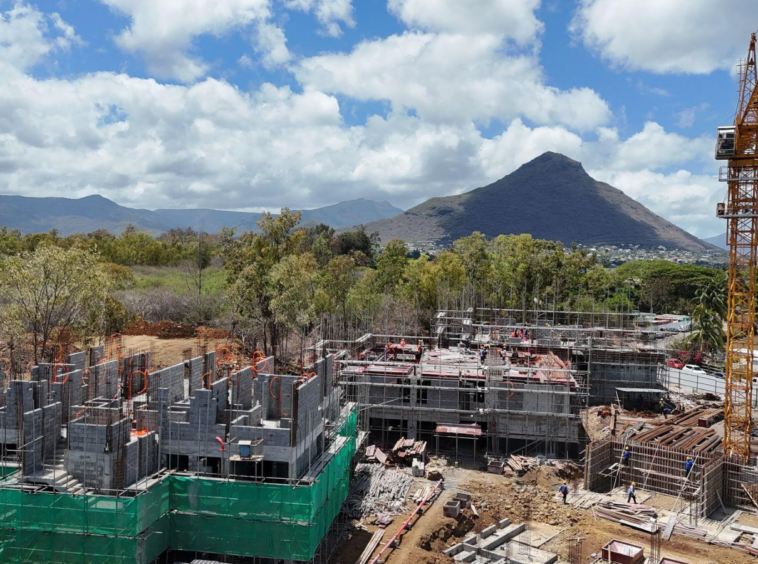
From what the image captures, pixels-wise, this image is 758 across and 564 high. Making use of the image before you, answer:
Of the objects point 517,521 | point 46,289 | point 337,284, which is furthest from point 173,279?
point 517,521

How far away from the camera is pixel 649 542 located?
19688 millimetres

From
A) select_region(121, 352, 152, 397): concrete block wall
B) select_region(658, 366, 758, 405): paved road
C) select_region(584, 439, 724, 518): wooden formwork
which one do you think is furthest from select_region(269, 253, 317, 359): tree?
select_region(658, 366, 758, 405): paved road

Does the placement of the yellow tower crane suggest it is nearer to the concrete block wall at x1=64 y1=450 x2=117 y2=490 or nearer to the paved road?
the paved road

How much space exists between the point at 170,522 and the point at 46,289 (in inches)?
754

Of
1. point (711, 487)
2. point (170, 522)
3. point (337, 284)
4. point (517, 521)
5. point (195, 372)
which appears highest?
point (337, 284)

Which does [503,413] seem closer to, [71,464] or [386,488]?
[386,488]

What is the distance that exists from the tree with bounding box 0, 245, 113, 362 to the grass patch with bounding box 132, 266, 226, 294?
18.4m

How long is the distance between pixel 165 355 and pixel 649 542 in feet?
97.3

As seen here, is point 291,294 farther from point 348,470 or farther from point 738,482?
point 738,482

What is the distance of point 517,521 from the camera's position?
20.8m

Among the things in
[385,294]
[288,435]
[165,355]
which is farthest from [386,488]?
[385,294]

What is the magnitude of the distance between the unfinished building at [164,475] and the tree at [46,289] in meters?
13.6

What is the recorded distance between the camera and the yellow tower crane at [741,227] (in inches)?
930

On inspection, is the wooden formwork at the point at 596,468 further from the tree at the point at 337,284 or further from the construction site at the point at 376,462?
the tree at the point at 337,284
